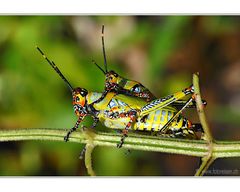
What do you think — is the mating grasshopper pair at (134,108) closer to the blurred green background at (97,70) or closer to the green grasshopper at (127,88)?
the green grasshopper at (127,88)

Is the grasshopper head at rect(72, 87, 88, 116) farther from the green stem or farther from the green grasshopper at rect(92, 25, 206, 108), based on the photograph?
the green stem

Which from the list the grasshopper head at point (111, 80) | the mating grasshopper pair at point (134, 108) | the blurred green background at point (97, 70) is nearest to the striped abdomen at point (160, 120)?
the mating grasshopper pair at point (134, 108)

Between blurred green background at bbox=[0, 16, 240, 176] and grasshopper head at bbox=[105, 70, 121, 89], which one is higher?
blurred green background at bbox=[0, 16, 240, 176]

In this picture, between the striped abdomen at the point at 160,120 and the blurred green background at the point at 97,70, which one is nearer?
the striped abdomen at the point at 160,120

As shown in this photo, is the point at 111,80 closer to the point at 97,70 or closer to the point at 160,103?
the point at 160,103

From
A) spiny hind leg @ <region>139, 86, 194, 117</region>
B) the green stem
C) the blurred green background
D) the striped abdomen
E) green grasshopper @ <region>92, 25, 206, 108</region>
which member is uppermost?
the blurred green background

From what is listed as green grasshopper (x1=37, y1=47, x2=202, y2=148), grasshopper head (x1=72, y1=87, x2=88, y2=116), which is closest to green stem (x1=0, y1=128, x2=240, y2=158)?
green grasshopper (x1=37, y1=47, x2=202, y2=148)
